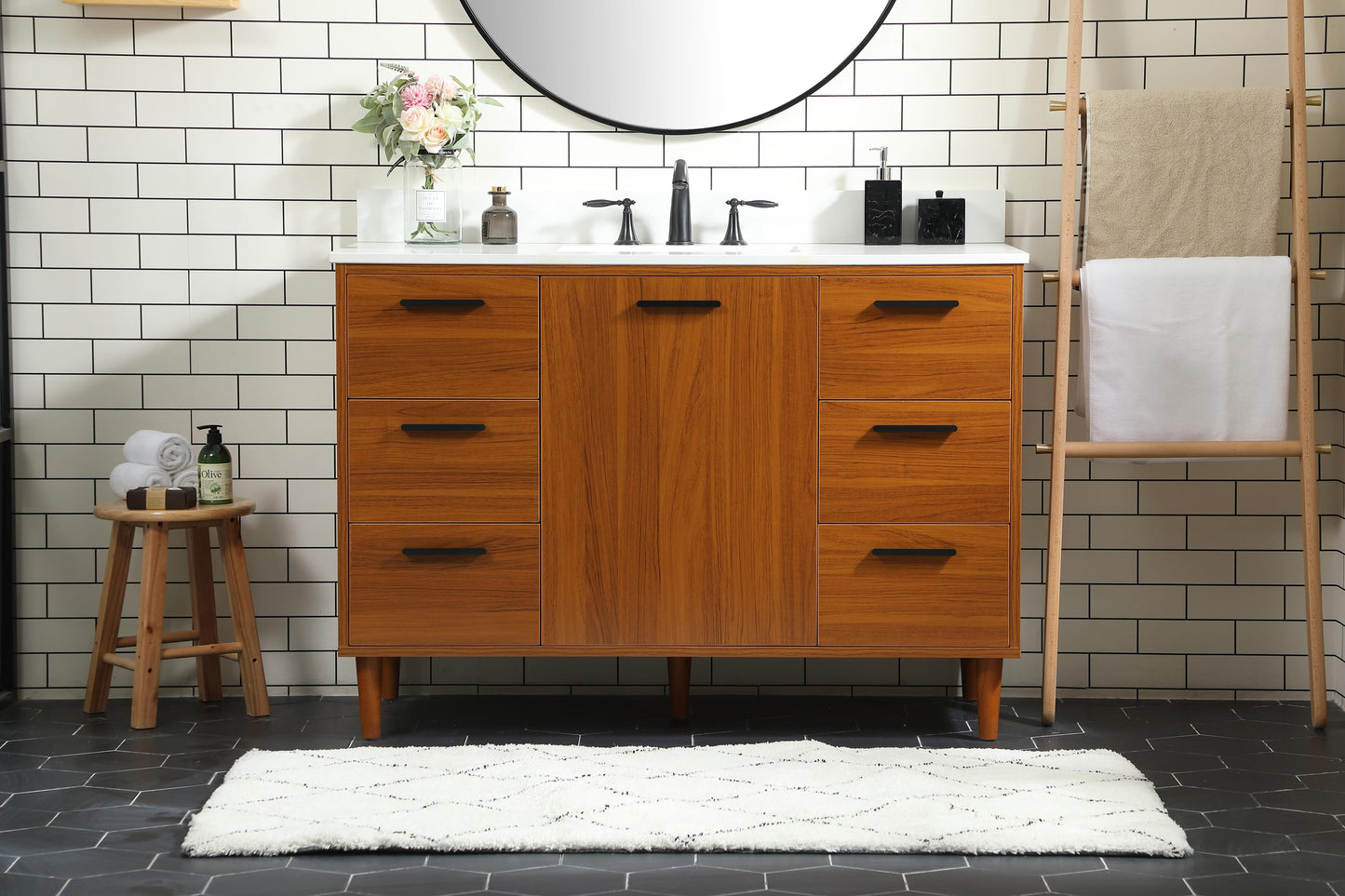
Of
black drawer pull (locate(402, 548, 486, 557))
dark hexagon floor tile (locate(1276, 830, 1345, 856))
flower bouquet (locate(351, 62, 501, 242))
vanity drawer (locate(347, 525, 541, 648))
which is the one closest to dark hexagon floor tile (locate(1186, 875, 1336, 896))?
dark hexagon floor tile (locate(1276, 830, 1345, 856))

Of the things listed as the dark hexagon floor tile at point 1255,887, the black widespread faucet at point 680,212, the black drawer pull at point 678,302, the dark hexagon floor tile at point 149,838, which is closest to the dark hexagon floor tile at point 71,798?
the dark hexagon floor tile at point 149,838

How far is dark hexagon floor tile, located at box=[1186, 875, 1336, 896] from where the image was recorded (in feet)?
6.50

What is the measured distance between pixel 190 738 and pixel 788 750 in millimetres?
1270

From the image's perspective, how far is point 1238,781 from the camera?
8.13ft

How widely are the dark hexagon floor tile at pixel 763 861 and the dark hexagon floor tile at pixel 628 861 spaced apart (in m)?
0.03

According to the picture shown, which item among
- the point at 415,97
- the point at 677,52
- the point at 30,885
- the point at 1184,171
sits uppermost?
the point at 677,52

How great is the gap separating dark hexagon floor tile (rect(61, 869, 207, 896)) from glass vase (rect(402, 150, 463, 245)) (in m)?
1.45

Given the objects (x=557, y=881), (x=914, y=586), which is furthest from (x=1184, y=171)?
(x=557, y=881)

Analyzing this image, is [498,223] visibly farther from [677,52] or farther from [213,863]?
[213,863]

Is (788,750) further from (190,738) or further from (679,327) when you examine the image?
(190,738)

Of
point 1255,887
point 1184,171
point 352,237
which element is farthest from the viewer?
point 352,237

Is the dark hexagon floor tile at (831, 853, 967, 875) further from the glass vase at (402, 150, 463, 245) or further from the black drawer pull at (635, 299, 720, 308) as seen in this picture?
the glass vase at (402, 150, 463, 245)

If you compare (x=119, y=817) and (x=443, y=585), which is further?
(x=443, y=585)

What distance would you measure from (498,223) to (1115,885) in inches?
72.4
